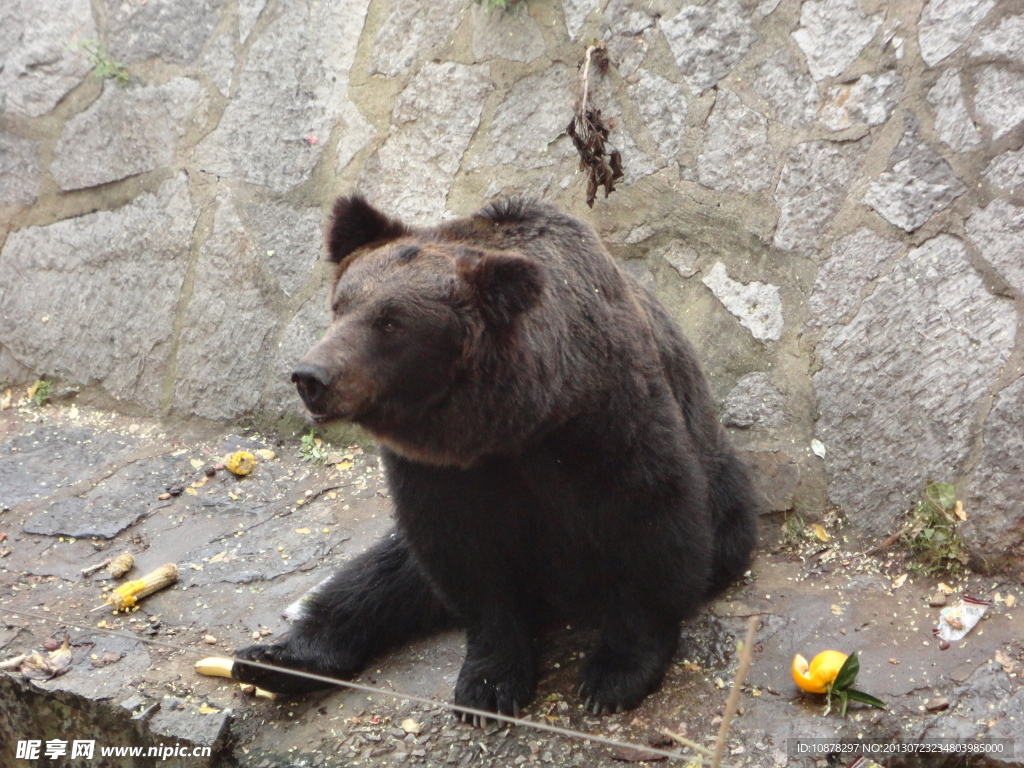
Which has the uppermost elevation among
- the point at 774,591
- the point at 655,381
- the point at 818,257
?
the point at 818,257

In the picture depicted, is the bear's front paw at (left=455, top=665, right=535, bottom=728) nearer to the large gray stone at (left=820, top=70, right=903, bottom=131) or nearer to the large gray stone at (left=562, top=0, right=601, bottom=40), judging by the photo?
the large gray stone at (left=820, top=70, right=903, bottom=131)

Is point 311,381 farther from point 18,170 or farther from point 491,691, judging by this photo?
point 18,170

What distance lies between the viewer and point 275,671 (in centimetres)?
311

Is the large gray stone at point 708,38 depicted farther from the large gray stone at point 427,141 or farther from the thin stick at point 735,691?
the thin stick at point 735,691

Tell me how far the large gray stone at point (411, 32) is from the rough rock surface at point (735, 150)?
4.94ft

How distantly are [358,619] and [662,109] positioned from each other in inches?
99.1

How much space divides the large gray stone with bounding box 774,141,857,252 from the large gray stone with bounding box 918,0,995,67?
1.47 feet

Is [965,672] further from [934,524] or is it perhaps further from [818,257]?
[818,257]

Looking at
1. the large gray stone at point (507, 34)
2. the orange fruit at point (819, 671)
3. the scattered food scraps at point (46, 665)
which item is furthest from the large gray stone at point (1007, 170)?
the scattered food scraps at point (46, 665)

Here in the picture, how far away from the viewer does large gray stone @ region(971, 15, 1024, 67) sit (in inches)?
131

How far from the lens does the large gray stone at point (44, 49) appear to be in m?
5.44

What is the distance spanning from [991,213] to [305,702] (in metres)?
2.94

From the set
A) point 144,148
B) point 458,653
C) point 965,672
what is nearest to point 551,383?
point 458,653

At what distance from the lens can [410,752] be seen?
289 centimetres
